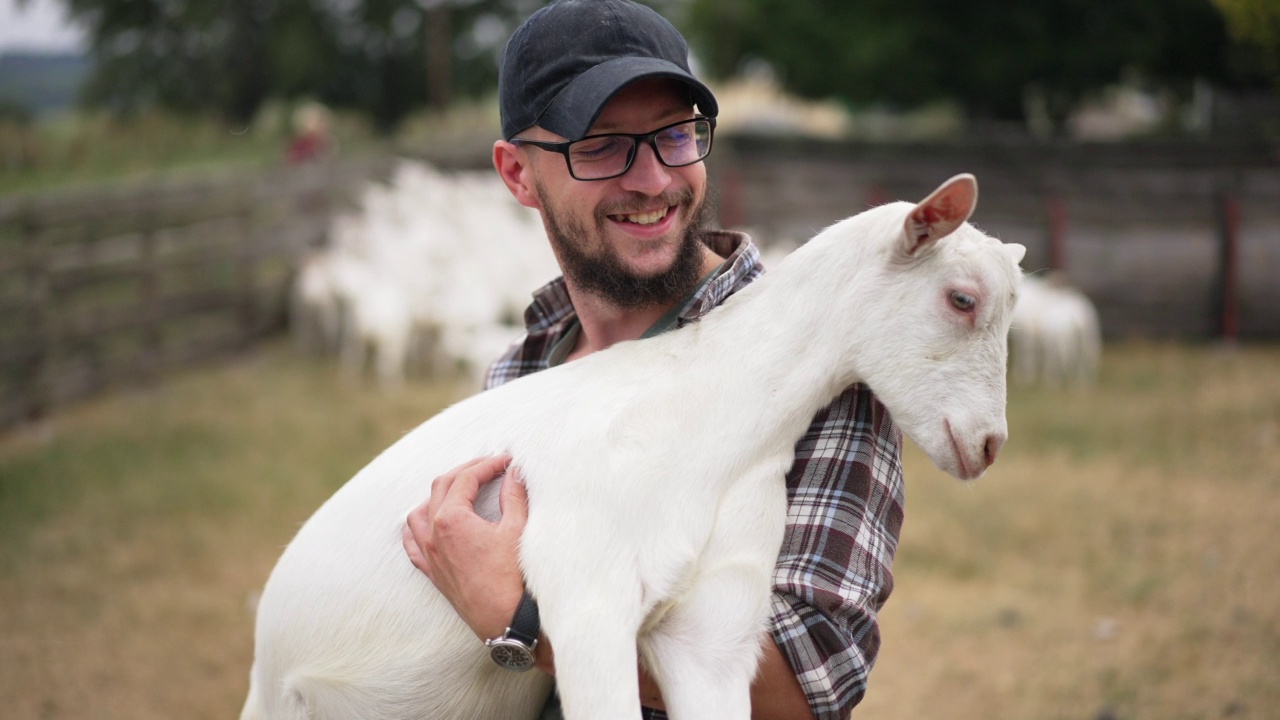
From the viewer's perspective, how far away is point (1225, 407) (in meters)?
7.57

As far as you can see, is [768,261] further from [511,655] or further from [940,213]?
[511,655]

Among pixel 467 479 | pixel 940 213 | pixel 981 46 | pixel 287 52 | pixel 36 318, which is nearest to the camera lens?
pixel 940 213

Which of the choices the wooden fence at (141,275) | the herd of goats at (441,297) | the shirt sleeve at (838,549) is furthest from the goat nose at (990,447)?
the wooden fence at (141,275)

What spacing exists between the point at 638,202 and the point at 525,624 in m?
0.72

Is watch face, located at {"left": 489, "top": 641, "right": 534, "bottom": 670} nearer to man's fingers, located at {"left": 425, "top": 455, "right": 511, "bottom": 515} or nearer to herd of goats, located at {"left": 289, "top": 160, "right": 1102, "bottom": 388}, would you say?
man's fingers, located at {"left": 425, "top": 455, "right": 511, "bottom": 515}

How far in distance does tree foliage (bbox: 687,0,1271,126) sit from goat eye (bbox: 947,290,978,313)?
1147 cm

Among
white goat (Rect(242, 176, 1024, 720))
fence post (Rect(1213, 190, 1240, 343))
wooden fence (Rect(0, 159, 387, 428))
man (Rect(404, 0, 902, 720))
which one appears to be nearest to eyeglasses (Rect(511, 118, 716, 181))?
man (Rect(404, 0, 902, 720))

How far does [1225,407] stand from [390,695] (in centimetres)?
745

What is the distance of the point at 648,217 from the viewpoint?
1.84 meters

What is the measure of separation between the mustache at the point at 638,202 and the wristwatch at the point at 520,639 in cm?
66

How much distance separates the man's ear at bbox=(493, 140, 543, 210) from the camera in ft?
6.51

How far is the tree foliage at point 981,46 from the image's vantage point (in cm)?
1209

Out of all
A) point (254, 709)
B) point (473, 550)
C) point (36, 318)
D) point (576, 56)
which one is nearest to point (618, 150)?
point (576, 56)

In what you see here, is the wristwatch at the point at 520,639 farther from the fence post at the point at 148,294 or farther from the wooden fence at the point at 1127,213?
the wooden fence at the point at 1127,213
